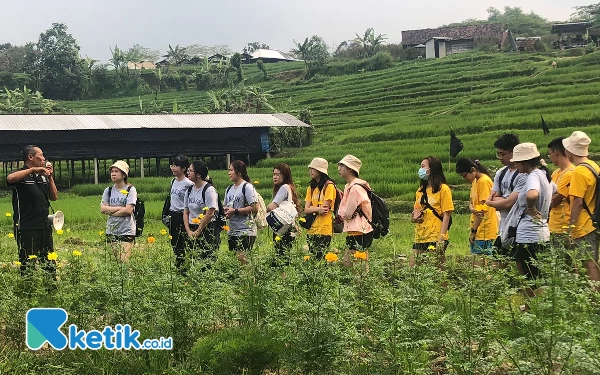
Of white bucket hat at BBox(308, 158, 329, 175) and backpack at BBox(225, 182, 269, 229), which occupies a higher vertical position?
white bucket hat at BBox(308, 158, 329, 175)

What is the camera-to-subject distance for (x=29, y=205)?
6086 mm

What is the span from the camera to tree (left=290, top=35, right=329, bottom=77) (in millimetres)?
50375

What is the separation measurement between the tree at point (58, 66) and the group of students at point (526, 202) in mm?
47977

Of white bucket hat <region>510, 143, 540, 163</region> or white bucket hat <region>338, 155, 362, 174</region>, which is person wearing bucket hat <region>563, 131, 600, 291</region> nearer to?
white bucket hat <region>510, 143, 540, 163</region>

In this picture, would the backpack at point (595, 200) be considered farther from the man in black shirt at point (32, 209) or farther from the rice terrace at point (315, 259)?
the man in black shirt at point (32, 209)

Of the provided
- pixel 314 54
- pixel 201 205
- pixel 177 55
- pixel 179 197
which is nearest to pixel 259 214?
pixel 201 205

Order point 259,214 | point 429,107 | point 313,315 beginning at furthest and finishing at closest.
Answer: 1. point 429,107
2. point 259,214
3. point 313,315

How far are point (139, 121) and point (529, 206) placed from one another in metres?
23.3

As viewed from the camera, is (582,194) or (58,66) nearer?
(582,194)

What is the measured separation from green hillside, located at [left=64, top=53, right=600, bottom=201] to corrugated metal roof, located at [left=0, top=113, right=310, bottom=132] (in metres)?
2.12

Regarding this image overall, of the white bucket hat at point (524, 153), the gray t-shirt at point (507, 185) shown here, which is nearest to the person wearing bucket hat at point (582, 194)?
the white bucket hat at point (524, 153)

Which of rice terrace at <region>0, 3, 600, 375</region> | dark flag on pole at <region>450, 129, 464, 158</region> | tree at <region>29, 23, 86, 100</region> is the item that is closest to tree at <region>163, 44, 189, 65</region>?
tree at <region>29, 23, 86, 100</region>

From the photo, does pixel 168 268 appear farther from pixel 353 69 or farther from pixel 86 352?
pixel 353 69

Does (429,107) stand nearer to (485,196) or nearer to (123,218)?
(485,196)
